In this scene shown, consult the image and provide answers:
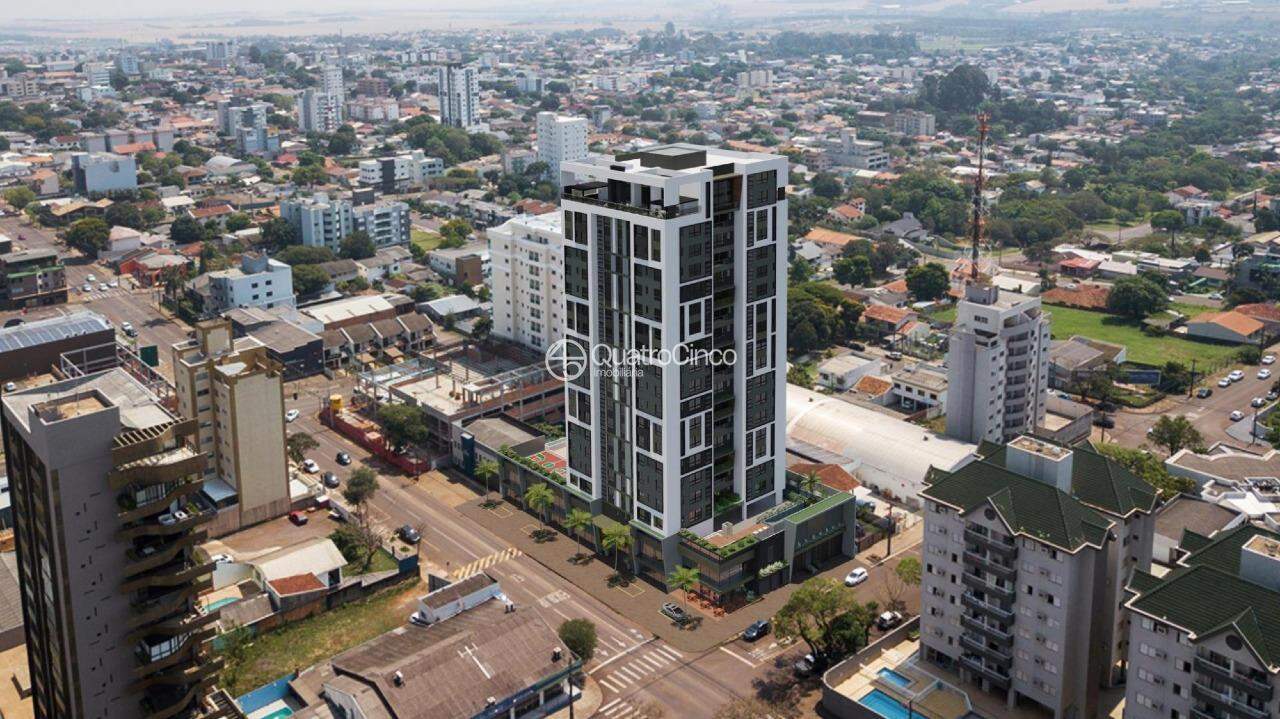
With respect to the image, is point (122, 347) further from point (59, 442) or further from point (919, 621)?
point (919, 621)

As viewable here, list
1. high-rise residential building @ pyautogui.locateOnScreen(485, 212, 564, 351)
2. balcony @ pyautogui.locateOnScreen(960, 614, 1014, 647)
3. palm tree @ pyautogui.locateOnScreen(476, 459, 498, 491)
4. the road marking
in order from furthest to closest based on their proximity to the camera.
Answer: high-rise residential building @ pyautogui.locateOnScreen(485, 212, 564, 351)
palm tree @ pyautogui.locateOnScreen(476, 459, 498, 491)
the road marking
balcony @ pyautogui.locateOnScreen(960, 614, 1014, 647)

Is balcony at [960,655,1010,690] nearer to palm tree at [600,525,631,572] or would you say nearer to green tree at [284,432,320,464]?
palm tree at [600,525,631,572]

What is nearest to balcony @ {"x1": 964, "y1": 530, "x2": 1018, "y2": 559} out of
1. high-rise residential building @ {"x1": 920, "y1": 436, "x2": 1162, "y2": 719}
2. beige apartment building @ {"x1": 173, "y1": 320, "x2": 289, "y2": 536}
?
high-rise residential building @ {"x1": 920, "y1": 436, "x2": 1162, "y2": 719}

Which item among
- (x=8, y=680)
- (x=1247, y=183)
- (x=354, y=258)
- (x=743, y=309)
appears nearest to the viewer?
(x=8, y=680)

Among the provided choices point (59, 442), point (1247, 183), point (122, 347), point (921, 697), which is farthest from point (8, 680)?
point (1247, 183)

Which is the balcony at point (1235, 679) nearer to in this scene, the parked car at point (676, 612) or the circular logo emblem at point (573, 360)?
the parked car at point (676, 612)

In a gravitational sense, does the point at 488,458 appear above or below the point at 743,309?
below

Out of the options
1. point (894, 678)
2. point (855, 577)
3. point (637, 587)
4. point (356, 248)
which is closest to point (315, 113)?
point (356, 248)
